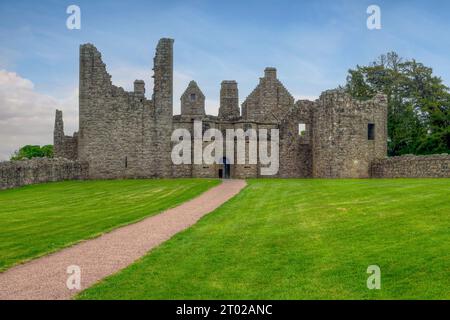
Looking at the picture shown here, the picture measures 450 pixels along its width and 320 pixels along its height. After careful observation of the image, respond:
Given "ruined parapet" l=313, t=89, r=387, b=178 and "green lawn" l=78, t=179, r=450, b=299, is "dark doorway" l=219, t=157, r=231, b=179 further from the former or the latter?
"green lawn" l=78, t=179, r=450, b=299

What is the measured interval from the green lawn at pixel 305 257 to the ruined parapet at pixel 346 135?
22.5m

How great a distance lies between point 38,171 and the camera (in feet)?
117

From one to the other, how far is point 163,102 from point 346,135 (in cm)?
1408

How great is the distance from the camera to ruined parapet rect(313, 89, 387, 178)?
40.1 meters

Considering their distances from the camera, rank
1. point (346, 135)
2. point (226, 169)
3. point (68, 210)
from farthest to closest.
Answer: point (226, 169), point (346, 135), point (68, 210)

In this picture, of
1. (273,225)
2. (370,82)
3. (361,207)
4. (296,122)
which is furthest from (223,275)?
(370,82)

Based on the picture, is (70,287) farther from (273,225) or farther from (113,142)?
(113,142)

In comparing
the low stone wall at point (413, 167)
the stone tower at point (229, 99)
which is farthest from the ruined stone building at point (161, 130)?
the stone tower at point (229, 99)

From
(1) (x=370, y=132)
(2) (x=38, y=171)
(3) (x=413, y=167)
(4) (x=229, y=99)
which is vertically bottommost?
(2) (x=38, y=171)

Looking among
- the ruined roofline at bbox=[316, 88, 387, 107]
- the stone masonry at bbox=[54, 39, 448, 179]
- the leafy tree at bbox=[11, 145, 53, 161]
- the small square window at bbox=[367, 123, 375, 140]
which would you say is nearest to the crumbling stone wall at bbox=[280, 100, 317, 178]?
the stone masonry at bbox=[54, 39, 448, 179]

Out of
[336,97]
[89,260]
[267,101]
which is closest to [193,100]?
[267,101]

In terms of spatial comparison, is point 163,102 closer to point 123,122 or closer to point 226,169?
point 123,122

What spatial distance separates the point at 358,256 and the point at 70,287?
5.56 metres

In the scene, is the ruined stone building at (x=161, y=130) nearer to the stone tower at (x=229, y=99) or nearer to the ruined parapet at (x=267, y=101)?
the ruined parapet at (x=267, y=101)
